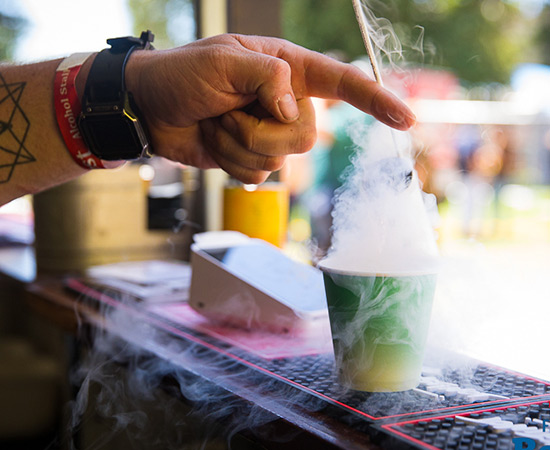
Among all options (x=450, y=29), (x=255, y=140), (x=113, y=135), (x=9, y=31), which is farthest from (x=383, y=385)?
(x=450, y=29)

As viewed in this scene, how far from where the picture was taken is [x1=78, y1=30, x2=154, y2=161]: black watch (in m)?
1.13

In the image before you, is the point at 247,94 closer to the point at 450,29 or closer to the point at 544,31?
the point at 450,29

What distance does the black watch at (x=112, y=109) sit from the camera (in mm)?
1135

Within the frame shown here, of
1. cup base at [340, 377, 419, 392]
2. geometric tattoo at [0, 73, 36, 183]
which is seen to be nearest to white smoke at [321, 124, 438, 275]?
cup base at [340, 377, 419, 392]

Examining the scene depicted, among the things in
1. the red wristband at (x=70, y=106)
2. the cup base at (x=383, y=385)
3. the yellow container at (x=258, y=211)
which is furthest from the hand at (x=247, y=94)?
the yellow container at (x=258, y=211)

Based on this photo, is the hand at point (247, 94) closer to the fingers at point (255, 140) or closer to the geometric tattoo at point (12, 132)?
the fingers at point (255, 140)

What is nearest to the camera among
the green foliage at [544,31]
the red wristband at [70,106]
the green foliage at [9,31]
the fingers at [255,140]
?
the fingers at [255,140]

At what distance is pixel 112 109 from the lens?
113 centimetres

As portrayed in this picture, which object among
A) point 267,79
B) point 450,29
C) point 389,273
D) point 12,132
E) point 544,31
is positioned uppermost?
point 544,31

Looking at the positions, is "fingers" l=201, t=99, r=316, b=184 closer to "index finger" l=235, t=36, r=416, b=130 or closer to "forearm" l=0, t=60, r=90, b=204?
"index finger" l=235, t=36, r=416, b=130

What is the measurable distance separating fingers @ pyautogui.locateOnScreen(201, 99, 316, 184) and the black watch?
0.46 ft

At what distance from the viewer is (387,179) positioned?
0.88m

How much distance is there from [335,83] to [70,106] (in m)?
0.50

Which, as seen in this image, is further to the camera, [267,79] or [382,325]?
[267,79]
